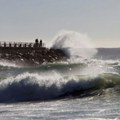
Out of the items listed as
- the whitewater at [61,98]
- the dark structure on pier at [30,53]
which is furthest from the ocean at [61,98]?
the dark structure on pier at [30,53]

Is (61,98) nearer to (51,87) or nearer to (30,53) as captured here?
(51,87)

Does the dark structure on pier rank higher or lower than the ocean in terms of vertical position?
higher

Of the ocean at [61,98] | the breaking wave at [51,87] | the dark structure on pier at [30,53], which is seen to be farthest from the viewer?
the dark structure on pier at [30,53]

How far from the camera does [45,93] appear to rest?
2627cm

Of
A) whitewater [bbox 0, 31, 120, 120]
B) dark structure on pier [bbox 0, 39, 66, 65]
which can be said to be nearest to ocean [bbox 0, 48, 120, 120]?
whitewater [bbox 0, 31, 120, 120]

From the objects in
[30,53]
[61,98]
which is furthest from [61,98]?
[30,53]

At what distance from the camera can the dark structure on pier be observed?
2089 inches

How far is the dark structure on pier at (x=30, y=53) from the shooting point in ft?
174

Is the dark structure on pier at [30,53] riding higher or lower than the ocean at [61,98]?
higher

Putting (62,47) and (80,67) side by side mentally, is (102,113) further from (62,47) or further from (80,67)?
(62,47)

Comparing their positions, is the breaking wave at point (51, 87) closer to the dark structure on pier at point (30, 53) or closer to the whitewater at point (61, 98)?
the whitewater at point (61, 98)

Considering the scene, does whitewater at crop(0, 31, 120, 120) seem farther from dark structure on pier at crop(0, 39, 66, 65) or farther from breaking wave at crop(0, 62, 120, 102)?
dark structure on pier at crop(0, 39, 66, 65)

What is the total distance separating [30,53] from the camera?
185 feet

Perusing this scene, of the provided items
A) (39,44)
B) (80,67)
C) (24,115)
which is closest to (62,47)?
(39,44)
